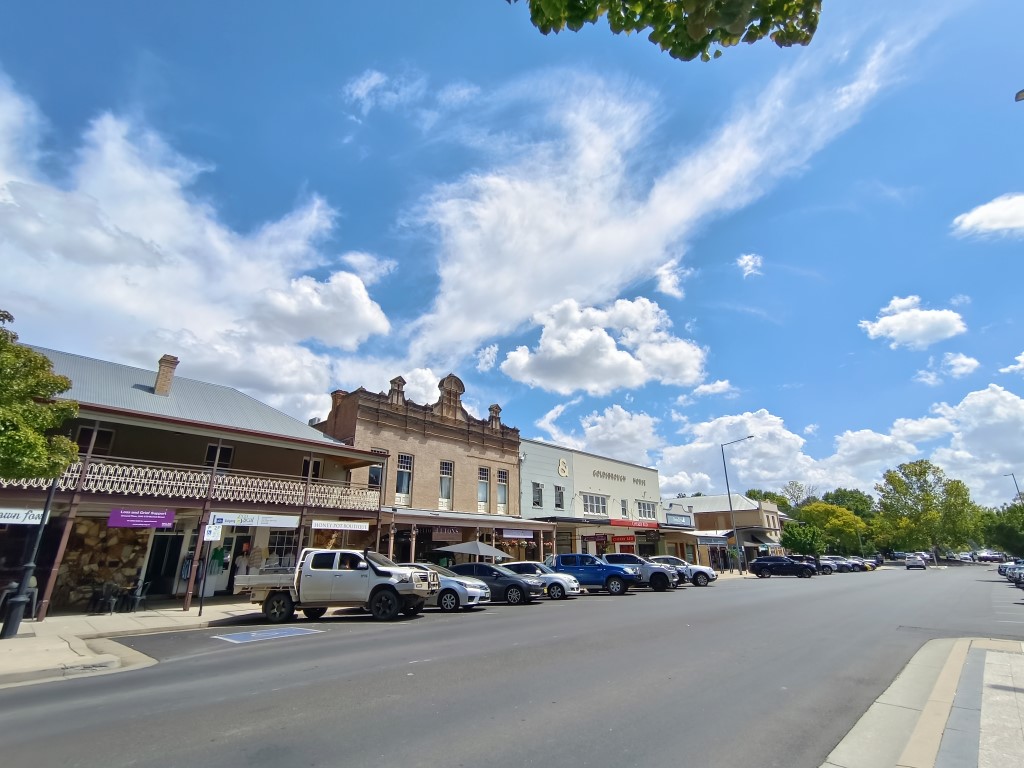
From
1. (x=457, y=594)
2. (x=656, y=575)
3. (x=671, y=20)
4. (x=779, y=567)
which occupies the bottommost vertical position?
(x=457, y=594)

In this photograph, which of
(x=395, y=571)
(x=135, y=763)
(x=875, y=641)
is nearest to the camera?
(x=135, y=763)

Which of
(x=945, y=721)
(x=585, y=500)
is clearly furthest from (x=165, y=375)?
(x=585, y=500)

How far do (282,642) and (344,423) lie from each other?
55.0ft

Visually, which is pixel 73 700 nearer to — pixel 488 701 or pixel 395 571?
pixel 488 701

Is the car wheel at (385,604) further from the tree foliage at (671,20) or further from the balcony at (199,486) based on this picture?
the tree foliage at (671,20)

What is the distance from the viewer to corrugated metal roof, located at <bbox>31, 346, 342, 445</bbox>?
61.9ft

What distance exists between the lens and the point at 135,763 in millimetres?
4633

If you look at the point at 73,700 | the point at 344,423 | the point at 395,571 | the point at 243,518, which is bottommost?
the point at 73,700

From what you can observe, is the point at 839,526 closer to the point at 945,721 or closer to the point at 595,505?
the point at 595,505

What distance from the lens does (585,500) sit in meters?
38.2

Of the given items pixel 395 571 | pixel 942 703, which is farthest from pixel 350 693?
pixel 395 571

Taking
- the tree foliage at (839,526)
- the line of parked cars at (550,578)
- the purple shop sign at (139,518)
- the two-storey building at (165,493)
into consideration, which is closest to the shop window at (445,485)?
the two-storey building at (165,493)

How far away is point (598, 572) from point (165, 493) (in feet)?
56.2

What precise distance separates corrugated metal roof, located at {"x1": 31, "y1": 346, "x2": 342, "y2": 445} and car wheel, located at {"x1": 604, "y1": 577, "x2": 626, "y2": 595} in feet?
42.8
